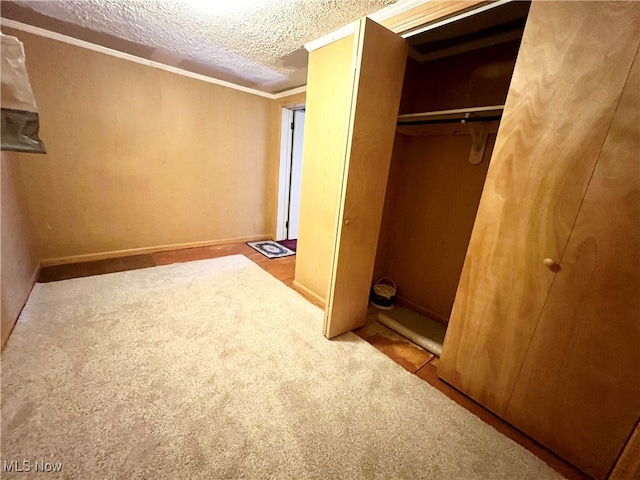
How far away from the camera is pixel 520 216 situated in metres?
1.18

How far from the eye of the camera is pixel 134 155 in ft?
9.45

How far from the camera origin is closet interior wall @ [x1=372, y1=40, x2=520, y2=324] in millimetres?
1805

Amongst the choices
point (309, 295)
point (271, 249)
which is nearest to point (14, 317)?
point (309, 295)

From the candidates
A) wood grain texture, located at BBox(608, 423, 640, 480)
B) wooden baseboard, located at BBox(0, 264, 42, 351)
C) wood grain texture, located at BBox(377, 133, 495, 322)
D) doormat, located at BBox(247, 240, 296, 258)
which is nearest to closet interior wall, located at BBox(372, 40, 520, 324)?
wood grain texture, located at BBox(377, 133, 495, 322)

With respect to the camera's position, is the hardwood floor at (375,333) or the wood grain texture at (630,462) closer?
the wood grain texture at (630,462)

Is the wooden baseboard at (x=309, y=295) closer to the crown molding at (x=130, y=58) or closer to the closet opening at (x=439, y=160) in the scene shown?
the closet opening at (x=439, y=160)

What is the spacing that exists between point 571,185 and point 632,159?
6.8 inches

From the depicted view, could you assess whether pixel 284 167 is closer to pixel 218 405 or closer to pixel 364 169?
pixel 364 169

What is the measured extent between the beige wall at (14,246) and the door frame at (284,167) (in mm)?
2593

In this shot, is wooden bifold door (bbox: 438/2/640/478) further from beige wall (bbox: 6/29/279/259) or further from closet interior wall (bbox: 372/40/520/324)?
beige wall (bbox: 6/29/279/259)

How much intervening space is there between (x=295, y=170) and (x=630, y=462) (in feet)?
12.9

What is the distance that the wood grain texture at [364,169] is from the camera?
1439 millimetres

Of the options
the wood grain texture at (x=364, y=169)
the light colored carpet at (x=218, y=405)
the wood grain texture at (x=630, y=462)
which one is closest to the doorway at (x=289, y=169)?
the wood grain texture at (x=364, y=169)

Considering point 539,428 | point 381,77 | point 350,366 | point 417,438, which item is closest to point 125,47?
point 381,77
